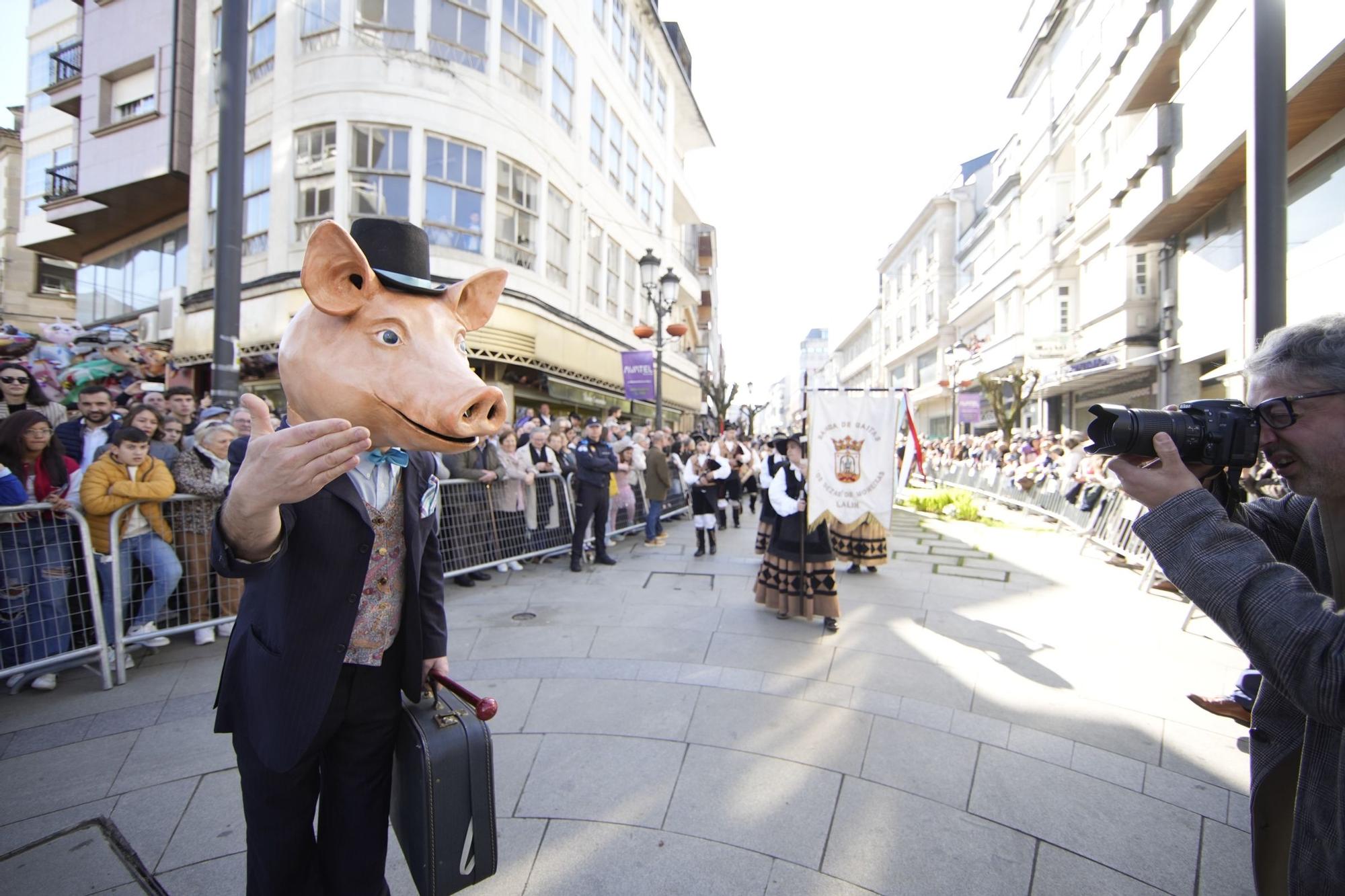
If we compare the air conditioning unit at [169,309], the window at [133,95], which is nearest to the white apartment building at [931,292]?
the air conditioning unit at [169,309]

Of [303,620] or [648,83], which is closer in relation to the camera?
[303,620]

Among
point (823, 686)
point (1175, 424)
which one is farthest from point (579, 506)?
point (1175, 424)

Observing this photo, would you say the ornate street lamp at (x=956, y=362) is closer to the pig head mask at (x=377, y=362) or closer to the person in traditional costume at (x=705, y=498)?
the person in traditional costume at (x=705, y=498)

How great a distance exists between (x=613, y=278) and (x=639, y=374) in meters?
5.46

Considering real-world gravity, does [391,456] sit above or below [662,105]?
below

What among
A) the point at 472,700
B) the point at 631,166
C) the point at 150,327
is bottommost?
the point at 472,700

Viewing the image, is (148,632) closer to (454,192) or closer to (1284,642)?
(1284,642)

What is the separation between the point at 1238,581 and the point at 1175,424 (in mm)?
363

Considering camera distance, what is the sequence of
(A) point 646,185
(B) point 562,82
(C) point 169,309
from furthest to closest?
1. (A) point 646,185
2. (C) point 169,309
3. (B) point 562,82

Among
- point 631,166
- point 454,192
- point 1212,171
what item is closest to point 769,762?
point 454,192

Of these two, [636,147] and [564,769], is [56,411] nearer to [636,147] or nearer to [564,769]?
[564,769]

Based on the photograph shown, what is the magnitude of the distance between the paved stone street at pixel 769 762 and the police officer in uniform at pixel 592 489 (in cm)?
191

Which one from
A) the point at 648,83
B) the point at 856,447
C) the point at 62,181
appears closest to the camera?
the point at 856,447

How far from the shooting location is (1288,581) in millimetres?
1161
